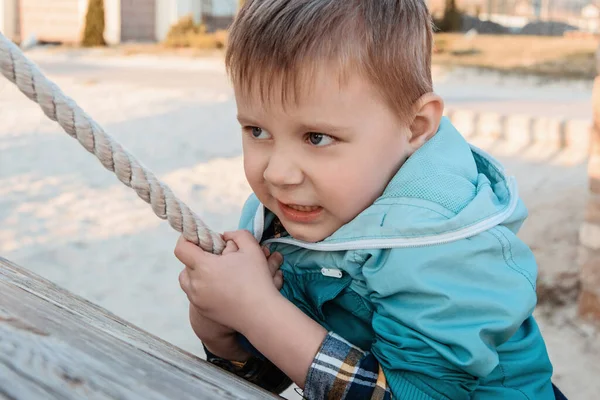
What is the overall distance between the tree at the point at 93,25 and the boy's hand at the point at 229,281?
60.6ft

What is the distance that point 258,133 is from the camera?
1443mm

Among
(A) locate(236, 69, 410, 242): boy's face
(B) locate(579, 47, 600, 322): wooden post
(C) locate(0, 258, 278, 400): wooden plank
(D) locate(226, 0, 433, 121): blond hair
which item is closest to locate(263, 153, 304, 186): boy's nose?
(A) locate(236, 69, 410, 242): boy's face

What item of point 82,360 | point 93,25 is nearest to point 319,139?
point 82,360

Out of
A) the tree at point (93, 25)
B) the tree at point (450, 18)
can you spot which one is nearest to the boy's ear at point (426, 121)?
the tree at point (93, 25)

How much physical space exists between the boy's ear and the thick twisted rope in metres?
0.45

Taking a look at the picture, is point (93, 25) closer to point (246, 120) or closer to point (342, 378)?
point (246, 120)

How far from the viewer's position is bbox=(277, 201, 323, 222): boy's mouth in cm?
147

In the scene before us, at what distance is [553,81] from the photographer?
11992 millimetres

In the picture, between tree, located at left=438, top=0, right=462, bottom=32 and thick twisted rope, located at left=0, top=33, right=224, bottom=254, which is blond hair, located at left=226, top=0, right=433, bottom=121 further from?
tree, located at left=438, top=0, right=462, bottom=32

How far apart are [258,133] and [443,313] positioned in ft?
1.56

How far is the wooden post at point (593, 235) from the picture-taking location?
365cm

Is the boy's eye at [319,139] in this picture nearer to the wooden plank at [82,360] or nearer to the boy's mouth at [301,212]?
the boy's mouth at [301,212]

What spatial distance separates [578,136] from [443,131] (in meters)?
5.91

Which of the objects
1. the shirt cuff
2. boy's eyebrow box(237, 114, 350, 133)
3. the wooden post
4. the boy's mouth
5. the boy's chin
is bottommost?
the wooden post
